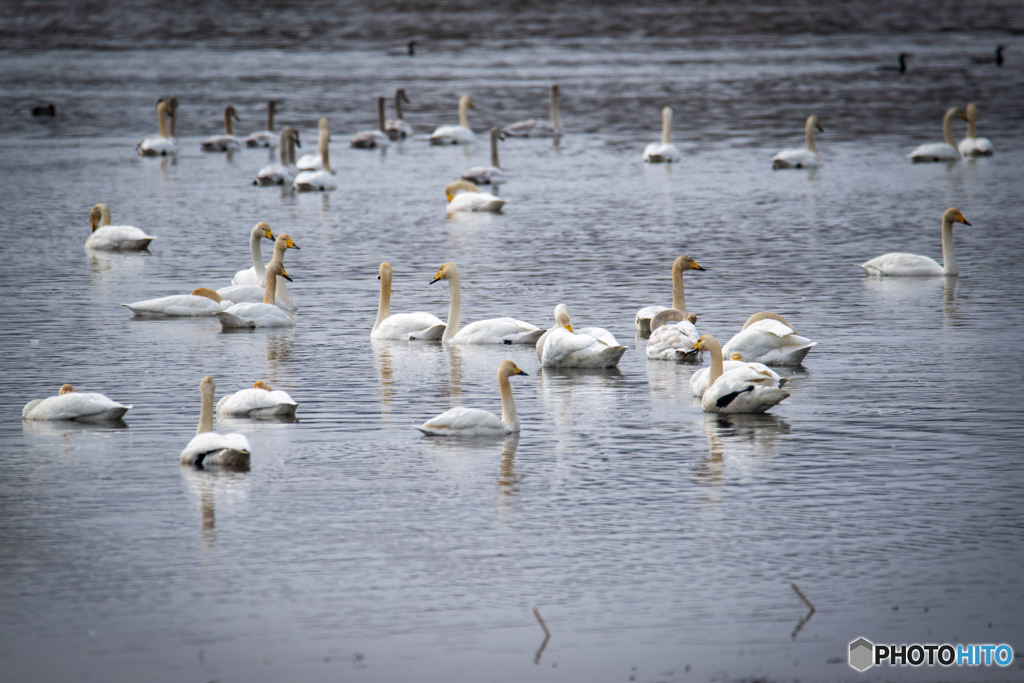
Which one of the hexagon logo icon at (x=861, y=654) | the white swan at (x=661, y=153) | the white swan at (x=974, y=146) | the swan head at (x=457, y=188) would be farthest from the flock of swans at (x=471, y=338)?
the white swan at (x=974, y=146)

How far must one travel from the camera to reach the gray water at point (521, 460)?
27.7 feet

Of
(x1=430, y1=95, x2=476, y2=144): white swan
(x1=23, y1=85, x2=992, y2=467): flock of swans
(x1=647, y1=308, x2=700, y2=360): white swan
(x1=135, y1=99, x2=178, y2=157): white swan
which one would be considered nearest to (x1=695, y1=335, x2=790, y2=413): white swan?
(x1=23, y1=85, x2=992, y2=467): flock of swans

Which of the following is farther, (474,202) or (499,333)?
(474,202)

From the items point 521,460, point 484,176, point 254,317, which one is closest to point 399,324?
point 254,317

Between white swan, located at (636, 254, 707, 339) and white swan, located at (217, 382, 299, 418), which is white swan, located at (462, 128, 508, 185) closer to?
white swan, located at (636, 254, 707, 339)

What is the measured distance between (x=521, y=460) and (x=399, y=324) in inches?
241

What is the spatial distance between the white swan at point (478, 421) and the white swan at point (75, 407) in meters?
2.92

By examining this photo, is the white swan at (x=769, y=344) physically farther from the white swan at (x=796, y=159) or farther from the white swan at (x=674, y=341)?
the white swan at (x=796, y=159)

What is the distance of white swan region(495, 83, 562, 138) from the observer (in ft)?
159

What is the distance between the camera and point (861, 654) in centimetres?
813

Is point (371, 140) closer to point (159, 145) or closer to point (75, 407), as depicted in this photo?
point (159, 145)

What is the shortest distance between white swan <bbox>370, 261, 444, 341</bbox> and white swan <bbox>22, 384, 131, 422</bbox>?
4.99 metres

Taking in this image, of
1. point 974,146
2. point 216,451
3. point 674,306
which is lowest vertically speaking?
point 216,451

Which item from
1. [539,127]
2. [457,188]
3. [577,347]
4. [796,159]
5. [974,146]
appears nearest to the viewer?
[577,347]
